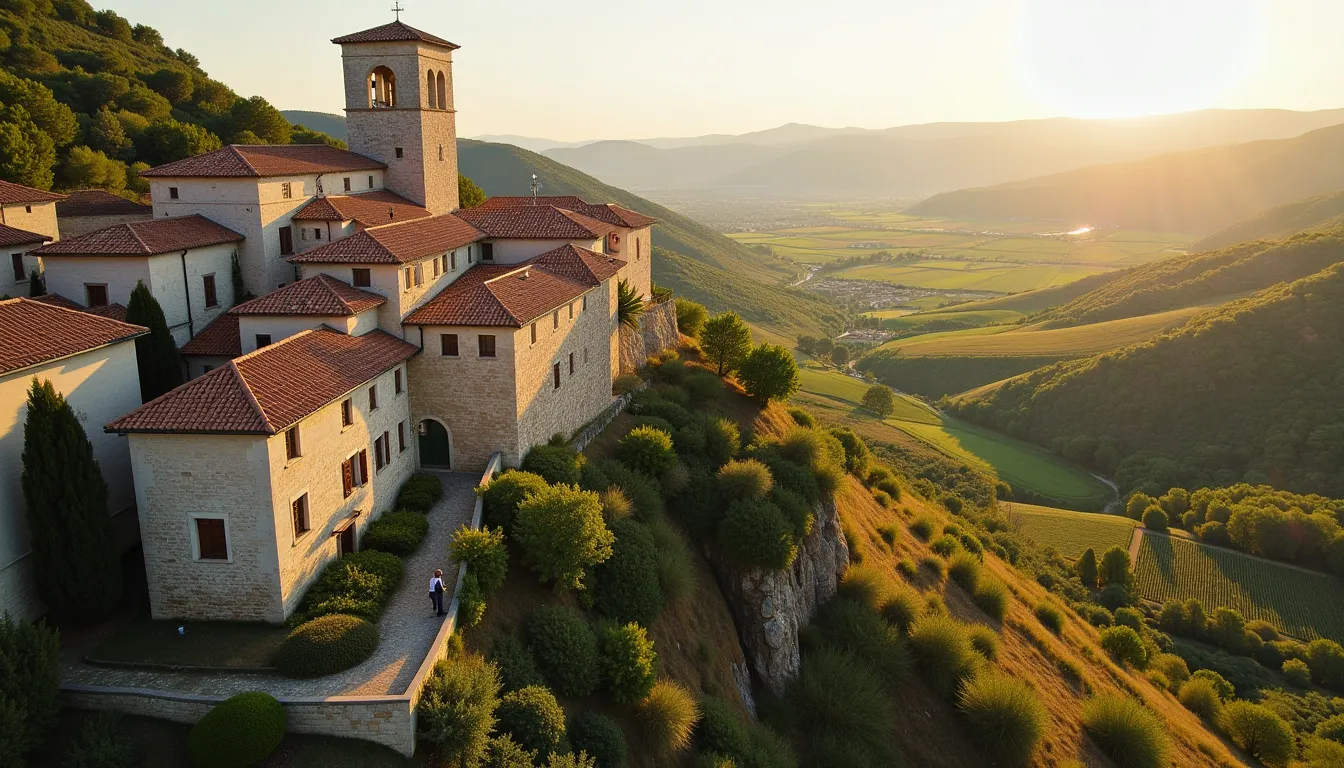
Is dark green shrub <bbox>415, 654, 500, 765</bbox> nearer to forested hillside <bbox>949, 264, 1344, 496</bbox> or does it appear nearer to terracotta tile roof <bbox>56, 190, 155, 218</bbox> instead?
terracotta tile roof <bbox>56, 190, 155, 218</bbox>

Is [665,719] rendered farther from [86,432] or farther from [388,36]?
[388,36]

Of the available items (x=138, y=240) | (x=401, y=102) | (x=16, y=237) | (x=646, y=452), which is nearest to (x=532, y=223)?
(x=401, y=102)

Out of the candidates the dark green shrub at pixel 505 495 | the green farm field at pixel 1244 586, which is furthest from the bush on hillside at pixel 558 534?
the green farm field at pixel 1244 586

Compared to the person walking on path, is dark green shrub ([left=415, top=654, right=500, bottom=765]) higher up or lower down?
lower down

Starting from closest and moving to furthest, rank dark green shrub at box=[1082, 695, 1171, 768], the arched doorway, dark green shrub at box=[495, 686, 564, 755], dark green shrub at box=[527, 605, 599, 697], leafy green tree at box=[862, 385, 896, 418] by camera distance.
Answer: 1. dark green shrub at box=[495, 686, 564, 755]
2. dark green shrub at box=[527, 605, 599, 697]
3. the arched doorway
4. dark green shrub at box=[1082, 695, 1171, 768]
5. leafy green tree at box=[862, 385, 896, 418]

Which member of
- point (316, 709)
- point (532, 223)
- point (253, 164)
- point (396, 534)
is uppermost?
point (253, 164)

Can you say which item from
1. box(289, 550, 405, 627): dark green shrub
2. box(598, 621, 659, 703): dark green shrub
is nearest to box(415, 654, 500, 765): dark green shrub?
box(289, 550, 405, 627): dark green shrub
